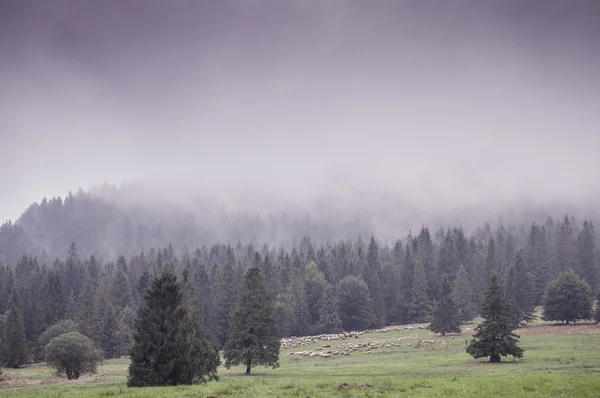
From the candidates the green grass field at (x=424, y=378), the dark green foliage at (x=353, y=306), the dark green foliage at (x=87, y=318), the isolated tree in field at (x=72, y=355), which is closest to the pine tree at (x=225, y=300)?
the dark green foliage at (x=87, y=318)

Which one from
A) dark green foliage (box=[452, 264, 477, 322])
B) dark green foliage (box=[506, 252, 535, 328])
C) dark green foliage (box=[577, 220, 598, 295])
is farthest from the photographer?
dark green foliage (box=[577, 220, 598, 295])

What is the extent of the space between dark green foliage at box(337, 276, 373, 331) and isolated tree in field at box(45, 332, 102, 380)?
82.3 meters

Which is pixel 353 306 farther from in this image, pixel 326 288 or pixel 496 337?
pixel 496 337

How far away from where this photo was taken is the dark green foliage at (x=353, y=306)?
5315 inches

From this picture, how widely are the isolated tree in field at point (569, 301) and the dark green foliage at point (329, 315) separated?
178ft

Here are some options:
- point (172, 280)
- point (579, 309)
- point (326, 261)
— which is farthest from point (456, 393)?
point (326, 261)

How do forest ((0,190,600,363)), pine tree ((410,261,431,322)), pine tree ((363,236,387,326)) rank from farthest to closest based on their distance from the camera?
1. pine tree ((363,236,387,326))
2. pine tree ((410,261,431,322))
3. forest ((0,190,600,363))

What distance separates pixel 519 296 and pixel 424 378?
81.7m

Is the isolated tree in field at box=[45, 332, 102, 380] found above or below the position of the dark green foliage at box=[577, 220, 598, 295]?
below

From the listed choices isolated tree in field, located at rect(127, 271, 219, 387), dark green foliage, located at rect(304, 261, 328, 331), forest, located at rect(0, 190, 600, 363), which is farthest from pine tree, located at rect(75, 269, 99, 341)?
isolated tree in field, located at rect(127, 271, 219, 387)

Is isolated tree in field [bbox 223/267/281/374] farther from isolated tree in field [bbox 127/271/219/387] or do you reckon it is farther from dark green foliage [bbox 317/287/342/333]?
dark green foliage [bbox 317/287/342/333]

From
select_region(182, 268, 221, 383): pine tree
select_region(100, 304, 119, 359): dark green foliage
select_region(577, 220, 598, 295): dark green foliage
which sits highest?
select_region(577, 220, 598, 295): dark green foliage

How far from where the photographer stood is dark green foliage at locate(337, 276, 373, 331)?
135 meters

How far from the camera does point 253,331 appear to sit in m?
62.6
